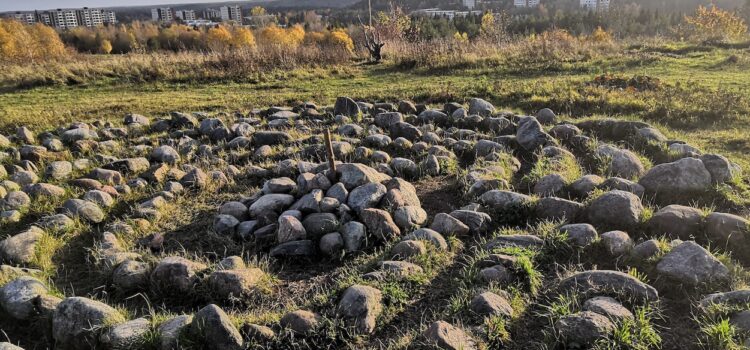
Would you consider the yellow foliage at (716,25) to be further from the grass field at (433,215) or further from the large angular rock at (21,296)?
the large angular rock at (21,296)

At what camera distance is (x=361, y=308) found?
3707mm

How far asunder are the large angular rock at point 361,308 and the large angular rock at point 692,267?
2164 millimetres

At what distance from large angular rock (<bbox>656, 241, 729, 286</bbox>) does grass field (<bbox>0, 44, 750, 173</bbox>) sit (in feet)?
12.4

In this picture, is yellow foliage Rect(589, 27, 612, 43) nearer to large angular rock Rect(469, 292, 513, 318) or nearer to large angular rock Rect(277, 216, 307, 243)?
large angular rock Rect(277, 216, 307, 243)

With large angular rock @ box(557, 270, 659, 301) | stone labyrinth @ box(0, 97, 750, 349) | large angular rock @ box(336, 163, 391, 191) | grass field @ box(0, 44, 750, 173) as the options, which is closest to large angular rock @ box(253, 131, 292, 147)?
stone labyrinth @ box(0, 97, 750, 349)

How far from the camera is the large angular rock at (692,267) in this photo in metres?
3.87

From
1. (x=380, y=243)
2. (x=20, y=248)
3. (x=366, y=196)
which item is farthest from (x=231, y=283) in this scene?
(x=20, y=248)

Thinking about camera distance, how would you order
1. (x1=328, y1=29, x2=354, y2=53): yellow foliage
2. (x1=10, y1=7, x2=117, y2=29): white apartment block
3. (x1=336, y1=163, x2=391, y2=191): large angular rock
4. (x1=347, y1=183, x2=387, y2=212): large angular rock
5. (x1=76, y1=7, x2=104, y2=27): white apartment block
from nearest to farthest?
(x1=347, y1=183, x2=387, y2=212): large angular rock, (x1=336, y1=163, x2=391, y2=191): large angular rock, (x1=328, y1=29, x2=354, y2=53): yellow foliage, (x1=10, y1=7, x2=117, y2=29): white apartment block, (x1=76, y1=7, x2=104, y2=27): white apartment block

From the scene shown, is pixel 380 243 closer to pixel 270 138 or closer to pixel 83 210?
pixel 83 210

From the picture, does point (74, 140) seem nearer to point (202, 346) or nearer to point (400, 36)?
point (202, 346)

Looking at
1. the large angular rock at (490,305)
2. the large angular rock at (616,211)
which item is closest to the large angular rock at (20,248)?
the large angular rock at (490,305)

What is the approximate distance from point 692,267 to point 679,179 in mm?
2003

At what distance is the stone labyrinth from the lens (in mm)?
3576

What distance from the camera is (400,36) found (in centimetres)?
1988
